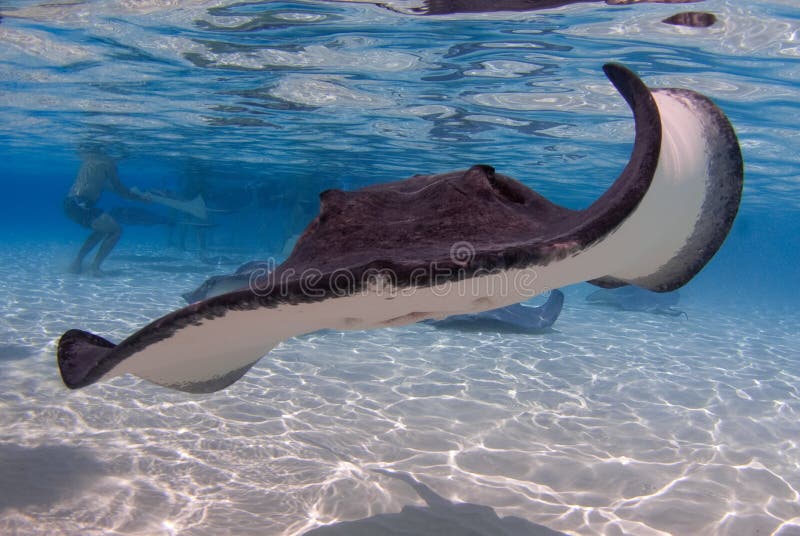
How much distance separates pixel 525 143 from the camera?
21.4m

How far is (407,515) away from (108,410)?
4.22 metres

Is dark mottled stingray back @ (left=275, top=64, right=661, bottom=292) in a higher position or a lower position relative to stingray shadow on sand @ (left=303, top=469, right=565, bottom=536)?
higher

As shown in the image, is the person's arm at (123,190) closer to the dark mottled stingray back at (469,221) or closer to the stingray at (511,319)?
the stingray at (511,319)

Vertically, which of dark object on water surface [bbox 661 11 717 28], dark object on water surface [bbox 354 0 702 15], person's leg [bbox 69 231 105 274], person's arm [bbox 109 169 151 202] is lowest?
person's leg [bbox 69 231 105 274]

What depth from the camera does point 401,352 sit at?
10.7 m

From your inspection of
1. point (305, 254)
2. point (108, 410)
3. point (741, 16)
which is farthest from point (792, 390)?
point (108, 410)

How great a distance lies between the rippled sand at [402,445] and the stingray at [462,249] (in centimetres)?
199

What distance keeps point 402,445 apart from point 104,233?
18046mm

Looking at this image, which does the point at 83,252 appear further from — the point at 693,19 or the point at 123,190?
the point at 693,19

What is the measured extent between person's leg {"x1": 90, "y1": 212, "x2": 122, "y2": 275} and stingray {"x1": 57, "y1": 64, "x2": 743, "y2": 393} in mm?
18820

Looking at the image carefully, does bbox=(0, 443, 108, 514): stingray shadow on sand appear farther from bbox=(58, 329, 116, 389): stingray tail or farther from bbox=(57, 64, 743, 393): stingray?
bbox=(58, 329, 116, 389): stingray tail

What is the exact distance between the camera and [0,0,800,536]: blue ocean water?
4844 mm

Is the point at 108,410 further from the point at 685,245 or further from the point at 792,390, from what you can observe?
the point at 792,390

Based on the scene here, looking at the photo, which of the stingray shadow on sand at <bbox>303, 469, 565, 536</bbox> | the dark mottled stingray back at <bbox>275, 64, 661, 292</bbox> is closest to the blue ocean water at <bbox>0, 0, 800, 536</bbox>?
the stingray shadow on sand at <bbox>303, 469, 565, 536</bbox>
